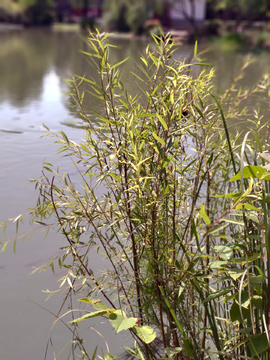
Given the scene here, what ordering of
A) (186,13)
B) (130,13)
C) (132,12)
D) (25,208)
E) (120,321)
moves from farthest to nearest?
(186,13) → (130,13) → (132,12) → (25,208) → (120,321)

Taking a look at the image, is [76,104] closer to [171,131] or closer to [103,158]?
[103,158]

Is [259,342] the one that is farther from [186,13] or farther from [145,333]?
[186,13]

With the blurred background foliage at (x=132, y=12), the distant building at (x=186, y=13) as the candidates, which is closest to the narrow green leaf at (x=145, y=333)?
the blurred background foliage at (x=132, y=12)

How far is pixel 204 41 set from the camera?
16625mm

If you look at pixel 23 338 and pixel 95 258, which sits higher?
pixel 95 258

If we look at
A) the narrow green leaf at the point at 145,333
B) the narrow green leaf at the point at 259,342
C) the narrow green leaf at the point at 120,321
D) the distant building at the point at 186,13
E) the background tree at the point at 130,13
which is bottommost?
the narrow green leaf at the point at 259,342

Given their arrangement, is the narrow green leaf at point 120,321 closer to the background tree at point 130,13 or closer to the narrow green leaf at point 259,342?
the narrow green leaf at point 259,342

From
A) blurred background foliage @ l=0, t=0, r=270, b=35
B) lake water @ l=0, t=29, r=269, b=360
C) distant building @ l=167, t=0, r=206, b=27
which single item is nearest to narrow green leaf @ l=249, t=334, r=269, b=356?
lake water @ l=0, t=29, r=269, b=360

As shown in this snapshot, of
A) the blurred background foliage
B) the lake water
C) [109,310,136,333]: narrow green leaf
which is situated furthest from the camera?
the blurred background foliage

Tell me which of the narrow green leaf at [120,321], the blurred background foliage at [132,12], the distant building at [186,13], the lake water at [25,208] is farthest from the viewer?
the distant building at [186,13]

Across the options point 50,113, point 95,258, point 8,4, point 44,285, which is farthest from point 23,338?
point 8,4

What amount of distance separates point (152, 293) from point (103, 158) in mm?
337

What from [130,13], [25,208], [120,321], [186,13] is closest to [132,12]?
[130,13]

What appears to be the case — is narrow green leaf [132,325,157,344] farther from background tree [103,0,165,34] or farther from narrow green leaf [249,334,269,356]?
background tree [103,0,165,34]
